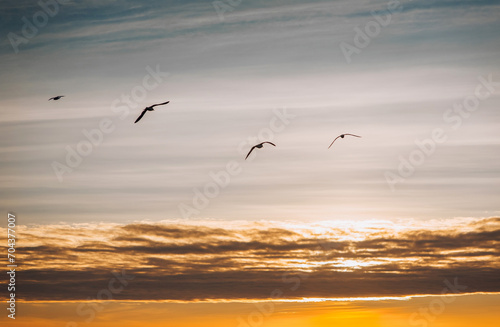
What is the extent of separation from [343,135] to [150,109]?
35207 mm

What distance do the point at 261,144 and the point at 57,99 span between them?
32956 millimetres

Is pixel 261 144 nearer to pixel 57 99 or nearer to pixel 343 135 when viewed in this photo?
pixel 343 135

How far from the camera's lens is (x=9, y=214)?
9425 centimetres

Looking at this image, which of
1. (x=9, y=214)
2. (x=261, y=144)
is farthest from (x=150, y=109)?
(x=9, y=214)

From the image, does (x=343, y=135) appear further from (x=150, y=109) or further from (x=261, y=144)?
(x=150, y=109)

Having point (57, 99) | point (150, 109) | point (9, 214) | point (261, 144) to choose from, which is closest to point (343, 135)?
point (261, 144)

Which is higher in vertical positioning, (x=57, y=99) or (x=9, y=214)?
(x=57, y=99)

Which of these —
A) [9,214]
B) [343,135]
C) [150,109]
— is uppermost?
[343,135]

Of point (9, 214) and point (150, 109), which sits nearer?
point (150, 109)

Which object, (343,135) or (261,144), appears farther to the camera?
(343,135)

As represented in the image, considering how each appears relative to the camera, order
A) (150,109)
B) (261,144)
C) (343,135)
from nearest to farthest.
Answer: (150,109) < (261,144) < (343,135)

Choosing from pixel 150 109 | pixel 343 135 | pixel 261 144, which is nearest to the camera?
pixel 150 109

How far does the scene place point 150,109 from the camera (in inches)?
3194

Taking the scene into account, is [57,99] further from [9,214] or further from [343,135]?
[343,135]
